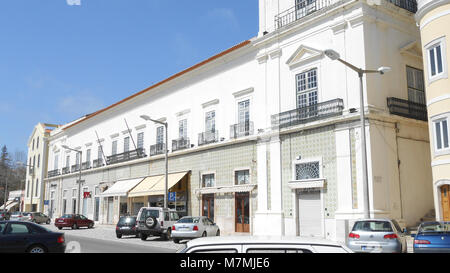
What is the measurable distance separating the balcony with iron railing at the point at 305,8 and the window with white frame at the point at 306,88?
339cm

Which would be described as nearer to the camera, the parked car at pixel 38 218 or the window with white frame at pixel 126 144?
the window with white frame at pixel 126 144

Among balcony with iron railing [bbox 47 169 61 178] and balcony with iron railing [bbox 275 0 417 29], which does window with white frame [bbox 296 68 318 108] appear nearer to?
balcony with iron railing [bbox 275 0 417 29]

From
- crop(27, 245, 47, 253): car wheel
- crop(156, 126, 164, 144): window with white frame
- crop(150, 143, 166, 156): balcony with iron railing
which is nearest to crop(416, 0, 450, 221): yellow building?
crop(27, 245, 47, 253): car wheel

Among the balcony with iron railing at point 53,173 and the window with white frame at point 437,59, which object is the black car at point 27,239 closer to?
the window with white frame at point 437,59

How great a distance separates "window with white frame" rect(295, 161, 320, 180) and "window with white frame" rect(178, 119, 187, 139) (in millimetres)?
12386

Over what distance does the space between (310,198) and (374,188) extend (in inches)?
148

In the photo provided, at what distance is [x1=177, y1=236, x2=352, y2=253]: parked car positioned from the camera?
14.9 ft

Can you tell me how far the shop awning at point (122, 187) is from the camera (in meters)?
38.5

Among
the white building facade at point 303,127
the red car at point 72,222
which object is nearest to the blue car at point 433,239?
the white building facade at point 303,127

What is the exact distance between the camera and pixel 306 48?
82.2ft

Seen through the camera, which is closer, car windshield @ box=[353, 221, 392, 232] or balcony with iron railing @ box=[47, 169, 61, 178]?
car windshield @ box=[353, 221, 392, 232]

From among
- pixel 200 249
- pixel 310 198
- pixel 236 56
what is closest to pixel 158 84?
pixel 236 56

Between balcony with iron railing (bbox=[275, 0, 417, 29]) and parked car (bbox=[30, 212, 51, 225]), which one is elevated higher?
balcony with iron railing (bbox=[275, 0, 417, 29])

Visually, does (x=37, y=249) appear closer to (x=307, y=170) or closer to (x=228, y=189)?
(x=307, y=170)
